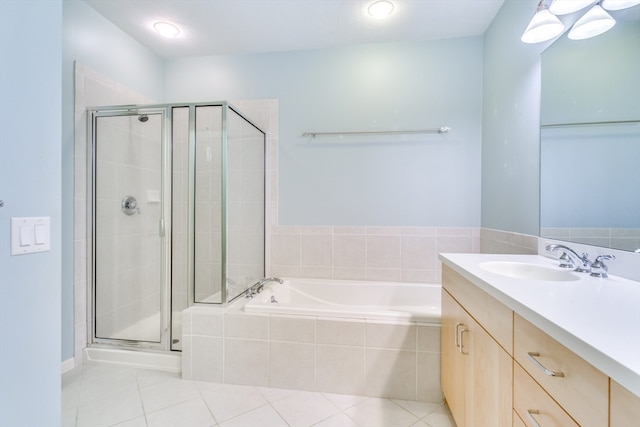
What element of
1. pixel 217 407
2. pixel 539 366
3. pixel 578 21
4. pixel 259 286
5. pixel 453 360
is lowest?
pixel 217 407

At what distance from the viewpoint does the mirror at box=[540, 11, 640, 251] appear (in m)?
1.08

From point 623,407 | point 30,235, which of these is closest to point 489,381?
point 623,407

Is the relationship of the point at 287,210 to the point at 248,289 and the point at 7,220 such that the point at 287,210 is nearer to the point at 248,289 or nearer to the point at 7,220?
the point at 248,289

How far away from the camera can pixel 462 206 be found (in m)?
2.40

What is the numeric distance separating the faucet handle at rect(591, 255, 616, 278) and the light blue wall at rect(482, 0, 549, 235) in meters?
0.50

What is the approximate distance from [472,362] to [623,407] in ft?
2.37

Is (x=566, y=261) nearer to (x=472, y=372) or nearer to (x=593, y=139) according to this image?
(x=593, y=139)

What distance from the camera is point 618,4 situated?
1.11 metres

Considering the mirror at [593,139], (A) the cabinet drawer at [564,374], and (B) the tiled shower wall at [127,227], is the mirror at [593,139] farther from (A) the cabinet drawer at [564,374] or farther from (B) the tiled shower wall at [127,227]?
(B) the tiled shower wall at [127,227]

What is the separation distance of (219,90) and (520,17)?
7.92ft

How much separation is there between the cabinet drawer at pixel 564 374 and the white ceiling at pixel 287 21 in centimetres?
216

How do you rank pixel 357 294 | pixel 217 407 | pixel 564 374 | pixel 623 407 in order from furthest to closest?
pixel 357 294 < pixel 217 407 < pixel 564 374 < pixel 623 407

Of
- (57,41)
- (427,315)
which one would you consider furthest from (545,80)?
(57,41)

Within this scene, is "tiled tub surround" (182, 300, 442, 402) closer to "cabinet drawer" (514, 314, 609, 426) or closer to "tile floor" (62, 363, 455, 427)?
"tile floor" (62, 363, 455, 427)
